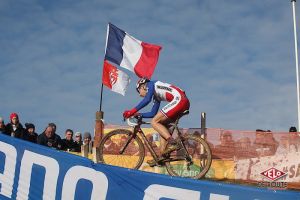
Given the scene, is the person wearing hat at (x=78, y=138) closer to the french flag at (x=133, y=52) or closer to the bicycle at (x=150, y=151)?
the bicycle at (x=150, y=151)

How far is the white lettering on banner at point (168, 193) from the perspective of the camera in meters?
8.16

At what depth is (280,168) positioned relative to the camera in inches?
581

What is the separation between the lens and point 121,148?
12.5 meters

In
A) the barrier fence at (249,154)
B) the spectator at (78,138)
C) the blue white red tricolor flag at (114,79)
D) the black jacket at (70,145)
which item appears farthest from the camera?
the blue white red tricolor flag at (114,79)

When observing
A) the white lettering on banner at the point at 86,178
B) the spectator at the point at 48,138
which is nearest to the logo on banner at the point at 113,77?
the spectator at the point at 48,138

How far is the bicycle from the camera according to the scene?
37.9 ft

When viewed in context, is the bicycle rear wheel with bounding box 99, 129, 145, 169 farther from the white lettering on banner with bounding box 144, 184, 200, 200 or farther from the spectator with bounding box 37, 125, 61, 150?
the white lettering on banner with bounding box 144, 184, 200, 200

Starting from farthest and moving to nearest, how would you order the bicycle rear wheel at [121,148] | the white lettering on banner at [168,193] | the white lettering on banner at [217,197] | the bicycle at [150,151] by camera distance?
1. the bicycle rear wheel at [121,148]
2. the bicycle at [150,151]
3. the white lettering on banner at [168,193]
4. the white lettering on banner at [217,197]

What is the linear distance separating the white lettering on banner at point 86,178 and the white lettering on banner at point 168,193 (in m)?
0.78

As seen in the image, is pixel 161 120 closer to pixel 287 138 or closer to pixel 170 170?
→ pixel 170 170

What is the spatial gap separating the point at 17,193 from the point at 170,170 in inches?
164

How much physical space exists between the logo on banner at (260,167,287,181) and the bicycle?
A: 7.65ft

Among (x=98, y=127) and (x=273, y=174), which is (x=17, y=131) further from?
(x=273, y=174)

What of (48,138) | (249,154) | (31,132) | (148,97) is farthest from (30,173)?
(249,154)
